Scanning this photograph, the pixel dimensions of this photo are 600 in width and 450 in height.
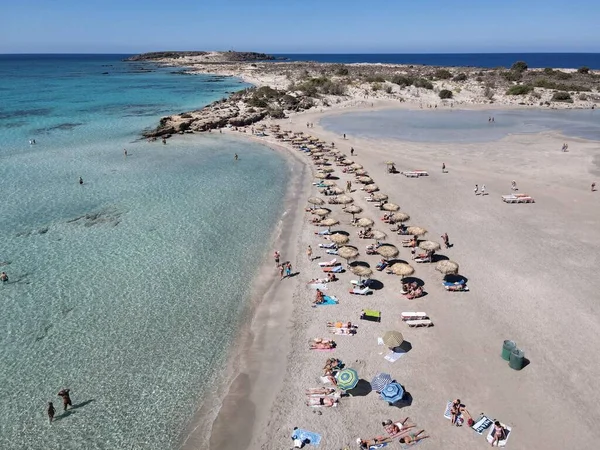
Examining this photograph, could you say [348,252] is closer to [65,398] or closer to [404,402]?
[404,402]

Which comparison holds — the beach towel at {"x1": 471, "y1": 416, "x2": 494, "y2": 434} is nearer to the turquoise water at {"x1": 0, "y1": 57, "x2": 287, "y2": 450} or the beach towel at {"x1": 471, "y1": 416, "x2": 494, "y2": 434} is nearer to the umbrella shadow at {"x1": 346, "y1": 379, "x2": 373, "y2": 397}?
the umbrella shadow at {"x1": 346, "y1": 379, "x2": 373, "y2": 397}

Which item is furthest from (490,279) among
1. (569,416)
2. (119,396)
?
(119,396)

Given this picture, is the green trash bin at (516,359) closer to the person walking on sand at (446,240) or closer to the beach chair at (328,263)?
the person walking on sand at (446,240)

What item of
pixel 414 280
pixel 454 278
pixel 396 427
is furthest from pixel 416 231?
pixel 396 427

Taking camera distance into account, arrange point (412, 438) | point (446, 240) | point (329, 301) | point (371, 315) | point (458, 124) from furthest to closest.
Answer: point (458, 124) < point (446, 240) < point (329, 301) < point (371, 315) < point (412, 438)

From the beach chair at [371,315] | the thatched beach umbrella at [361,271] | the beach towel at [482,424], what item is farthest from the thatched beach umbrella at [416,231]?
the beach towel at [482,424]

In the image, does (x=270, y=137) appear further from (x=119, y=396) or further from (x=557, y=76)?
(x=557, y=76)
